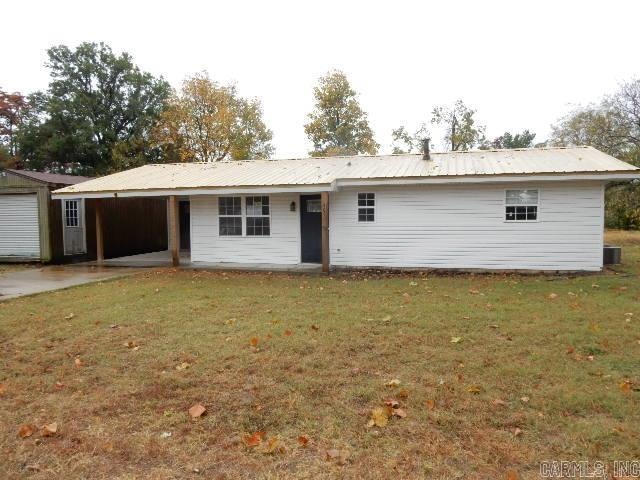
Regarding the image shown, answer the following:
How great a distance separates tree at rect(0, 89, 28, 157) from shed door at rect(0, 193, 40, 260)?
2245 cm

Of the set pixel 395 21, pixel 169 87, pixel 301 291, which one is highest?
pixel 169 87

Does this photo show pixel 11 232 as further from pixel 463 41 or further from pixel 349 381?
pixel 463 41

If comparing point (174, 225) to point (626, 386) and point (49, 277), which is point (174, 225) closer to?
point (49, 277)

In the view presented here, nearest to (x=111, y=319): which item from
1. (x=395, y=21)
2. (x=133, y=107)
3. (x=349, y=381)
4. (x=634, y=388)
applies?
(x=349, y=381)

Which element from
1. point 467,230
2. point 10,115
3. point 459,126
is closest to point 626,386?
point 467,230

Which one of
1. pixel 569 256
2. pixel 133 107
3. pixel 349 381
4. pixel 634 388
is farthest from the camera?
pixel 133 107

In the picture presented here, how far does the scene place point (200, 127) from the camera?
106ft

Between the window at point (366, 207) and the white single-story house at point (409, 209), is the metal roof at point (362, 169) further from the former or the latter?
the window at point (366, 207)

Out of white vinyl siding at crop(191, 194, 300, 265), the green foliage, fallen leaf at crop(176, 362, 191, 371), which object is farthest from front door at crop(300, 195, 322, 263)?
the green foliage

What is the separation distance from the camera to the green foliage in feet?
74.3

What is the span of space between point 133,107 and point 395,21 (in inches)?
1037

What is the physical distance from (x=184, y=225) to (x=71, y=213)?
13.6 feet

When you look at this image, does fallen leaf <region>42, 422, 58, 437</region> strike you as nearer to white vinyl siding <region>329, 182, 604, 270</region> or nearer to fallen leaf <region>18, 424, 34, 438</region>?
fallen leaf <region>18, 424, 34, 438</region>

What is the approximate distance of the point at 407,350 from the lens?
16.6ft
